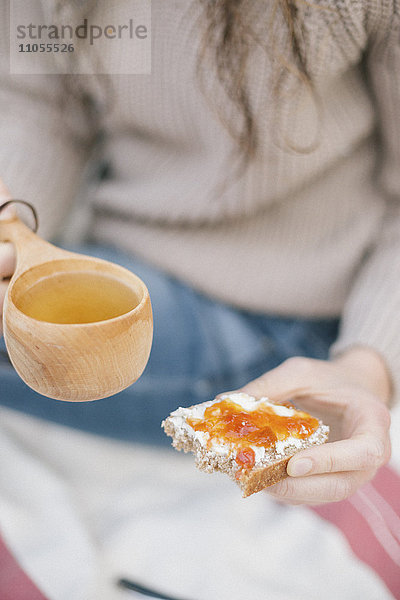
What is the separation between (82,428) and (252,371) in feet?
0.72

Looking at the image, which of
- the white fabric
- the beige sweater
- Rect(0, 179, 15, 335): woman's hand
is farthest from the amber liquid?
the white fabric

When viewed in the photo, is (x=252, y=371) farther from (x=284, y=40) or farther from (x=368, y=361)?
(x=284, y=40)

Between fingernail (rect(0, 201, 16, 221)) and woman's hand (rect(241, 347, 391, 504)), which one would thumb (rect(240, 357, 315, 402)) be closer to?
woman's hand (rect(241, 347, 391, 504))

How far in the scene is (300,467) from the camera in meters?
0.30

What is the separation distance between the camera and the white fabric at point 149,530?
1.40 ft

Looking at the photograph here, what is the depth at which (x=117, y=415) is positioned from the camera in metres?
0.52

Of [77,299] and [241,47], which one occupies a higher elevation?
[241,47]

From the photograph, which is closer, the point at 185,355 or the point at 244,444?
the point at 244,444

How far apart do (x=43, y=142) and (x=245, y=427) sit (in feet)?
1.10

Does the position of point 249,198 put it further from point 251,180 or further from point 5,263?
point 5,263

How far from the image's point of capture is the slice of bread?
304mm

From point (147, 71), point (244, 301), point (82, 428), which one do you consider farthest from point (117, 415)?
point (147, 71)

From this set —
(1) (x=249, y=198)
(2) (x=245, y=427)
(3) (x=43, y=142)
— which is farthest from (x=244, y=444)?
(3) (x=43, y=142)

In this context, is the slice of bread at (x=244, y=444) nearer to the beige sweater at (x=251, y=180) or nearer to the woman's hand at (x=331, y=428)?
the woman's hand at (x=331, y=428)
